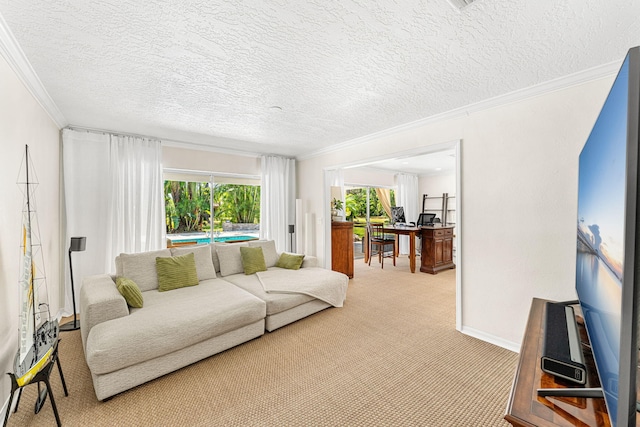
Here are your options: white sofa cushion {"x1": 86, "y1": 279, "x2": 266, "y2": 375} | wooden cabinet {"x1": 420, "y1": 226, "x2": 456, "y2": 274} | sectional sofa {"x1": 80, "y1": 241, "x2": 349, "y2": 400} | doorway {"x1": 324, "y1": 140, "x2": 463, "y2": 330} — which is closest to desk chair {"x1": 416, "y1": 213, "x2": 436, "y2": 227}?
wooden cabinet {"x1": 420, "y1": 226, "x2": 456, "y2": 274}

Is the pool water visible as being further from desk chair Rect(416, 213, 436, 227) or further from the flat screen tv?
the flat screen tv

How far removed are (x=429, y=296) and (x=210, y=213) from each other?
3847 mm

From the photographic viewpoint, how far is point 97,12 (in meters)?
1.48

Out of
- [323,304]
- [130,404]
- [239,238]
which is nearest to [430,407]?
[323,304]

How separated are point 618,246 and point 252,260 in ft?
11.9

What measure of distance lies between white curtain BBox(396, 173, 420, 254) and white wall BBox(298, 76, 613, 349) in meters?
4.81

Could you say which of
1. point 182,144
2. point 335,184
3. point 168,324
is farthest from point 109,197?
point 335,184

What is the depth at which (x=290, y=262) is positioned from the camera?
4020mm

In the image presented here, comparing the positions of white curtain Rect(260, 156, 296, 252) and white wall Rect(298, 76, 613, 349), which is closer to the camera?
white wall Rect(298, 76, 613, 349)

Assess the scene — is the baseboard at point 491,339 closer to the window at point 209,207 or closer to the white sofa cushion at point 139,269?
the white sofa cushion at point 139,269

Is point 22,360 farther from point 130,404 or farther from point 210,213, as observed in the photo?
point 210,213

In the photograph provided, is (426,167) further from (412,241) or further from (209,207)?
(209,207)

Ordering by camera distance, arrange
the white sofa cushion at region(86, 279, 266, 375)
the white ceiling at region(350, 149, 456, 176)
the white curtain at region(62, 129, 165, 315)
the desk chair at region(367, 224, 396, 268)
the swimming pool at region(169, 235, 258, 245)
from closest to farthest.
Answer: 1. the white sofa cushion at region(86, 279, 266, 375)
2. the white curtain at region(62, 129, 165, 315)
3. the swimming pool at region(169, 235, 258, 245)
4. the white ceiling at region(350, 149, 456, 176)
5. the desk chair at region(367, 224, 396, 268)

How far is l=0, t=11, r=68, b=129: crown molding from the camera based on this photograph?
165 cm
